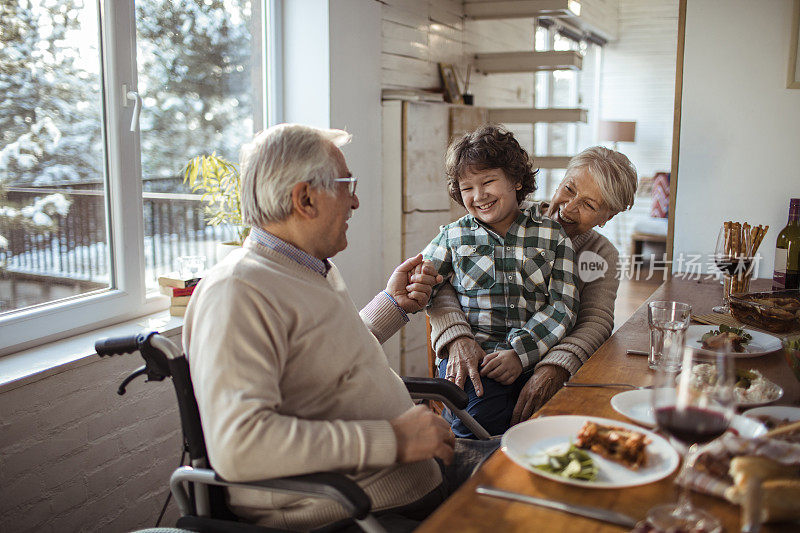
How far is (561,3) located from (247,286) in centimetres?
334

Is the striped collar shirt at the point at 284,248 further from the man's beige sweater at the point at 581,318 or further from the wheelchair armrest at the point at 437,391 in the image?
the man's beige sweater at the point at 581,318

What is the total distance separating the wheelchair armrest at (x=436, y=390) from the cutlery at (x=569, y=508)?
701 mm

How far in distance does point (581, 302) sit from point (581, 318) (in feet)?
0.22

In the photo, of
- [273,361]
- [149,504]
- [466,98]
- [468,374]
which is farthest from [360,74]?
[273,361]

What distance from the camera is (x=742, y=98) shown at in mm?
3045

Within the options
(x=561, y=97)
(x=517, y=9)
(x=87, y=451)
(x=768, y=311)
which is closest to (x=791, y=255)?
(x=768, y=311)

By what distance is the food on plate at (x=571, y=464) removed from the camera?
110 cm

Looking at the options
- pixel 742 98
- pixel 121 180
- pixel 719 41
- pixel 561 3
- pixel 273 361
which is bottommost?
pixel 273 361

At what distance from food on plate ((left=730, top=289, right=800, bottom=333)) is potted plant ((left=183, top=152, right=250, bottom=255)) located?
5.59 ft

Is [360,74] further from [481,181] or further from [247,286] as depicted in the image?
[247,286]

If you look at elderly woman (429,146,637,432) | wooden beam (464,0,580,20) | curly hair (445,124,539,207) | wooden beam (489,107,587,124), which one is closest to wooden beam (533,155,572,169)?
wooden beam (489,107,587,124)

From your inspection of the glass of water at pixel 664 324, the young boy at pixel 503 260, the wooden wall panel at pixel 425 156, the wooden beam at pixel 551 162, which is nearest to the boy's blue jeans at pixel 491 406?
the young boy at pixel 503 260

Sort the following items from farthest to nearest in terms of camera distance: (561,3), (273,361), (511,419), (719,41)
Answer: (561,3), (719,41), (511,419), (273,361)

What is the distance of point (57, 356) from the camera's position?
6.78 ft
